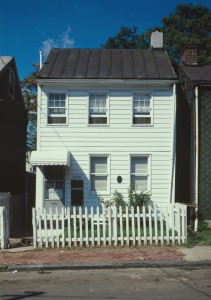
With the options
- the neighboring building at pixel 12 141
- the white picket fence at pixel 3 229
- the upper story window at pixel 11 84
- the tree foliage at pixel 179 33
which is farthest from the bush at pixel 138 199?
the tree foliage at pixel 179 33

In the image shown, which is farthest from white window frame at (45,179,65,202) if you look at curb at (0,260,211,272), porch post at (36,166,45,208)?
curb at (0,260,211,272)

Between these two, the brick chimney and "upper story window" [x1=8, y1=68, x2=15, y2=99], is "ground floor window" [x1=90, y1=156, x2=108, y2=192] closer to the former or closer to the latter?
the brick chimney

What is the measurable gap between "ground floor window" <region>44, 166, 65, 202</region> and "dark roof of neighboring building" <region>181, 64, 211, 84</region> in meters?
6.84

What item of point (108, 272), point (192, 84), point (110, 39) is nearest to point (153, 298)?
point (108, 272)

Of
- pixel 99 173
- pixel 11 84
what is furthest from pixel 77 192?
pixel 11 84

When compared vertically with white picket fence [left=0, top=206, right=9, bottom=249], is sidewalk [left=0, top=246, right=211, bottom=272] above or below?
below

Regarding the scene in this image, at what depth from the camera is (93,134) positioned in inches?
616

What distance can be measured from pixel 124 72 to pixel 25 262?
32.7ft

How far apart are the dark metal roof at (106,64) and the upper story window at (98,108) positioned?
0.87 metres

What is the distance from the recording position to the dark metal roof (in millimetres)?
15898

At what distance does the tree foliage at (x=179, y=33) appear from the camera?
36188 mm

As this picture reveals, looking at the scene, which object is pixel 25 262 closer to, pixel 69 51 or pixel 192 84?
pixel 192 84

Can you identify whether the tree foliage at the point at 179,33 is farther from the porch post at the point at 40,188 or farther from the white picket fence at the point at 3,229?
the white picket fence at the point at 3,229

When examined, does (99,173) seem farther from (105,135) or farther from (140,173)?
(140,173)
